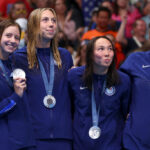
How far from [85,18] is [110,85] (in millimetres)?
4361

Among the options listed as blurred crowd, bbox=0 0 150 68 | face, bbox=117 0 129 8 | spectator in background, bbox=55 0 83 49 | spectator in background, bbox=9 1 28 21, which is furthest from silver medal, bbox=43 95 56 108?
face, bbox=117 0 129 8

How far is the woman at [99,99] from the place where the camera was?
16.4 feet

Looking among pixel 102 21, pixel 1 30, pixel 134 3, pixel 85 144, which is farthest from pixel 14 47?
pixel 134 3

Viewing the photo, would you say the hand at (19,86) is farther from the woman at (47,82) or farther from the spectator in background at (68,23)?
the spectator in background at (68,23)

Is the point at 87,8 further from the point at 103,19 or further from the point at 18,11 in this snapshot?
the point at 18,11

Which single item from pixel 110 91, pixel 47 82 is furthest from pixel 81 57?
pixel 47 82

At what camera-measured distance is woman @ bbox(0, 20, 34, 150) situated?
4.64m

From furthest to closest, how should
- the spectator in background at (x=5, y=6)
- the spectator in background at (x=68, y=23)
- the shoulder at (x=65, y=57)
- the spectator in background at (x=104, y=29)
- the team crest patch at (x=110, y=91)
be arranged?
the spectator in background at (x=5, y=6)
the spectator in background at (x=68, y=23)
the spectator in background at (x=104, y=29)
the shoulder at (x=65, y=57)
the team crest patch at (x=110, y=91)

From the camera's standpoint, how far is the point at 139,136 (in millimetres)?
5047

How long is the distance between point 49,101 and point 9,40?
786 mm

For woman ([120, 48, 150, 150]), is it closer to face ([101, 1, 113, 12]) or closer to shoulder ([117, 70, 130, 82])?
shoulder ([117, 70, 130, 82])

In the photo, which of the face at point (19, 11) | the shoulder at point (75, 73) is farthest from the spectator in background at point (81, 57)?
the shoulder at point (75, 73)

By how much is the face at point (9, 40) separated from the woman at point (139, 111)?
1.39 m

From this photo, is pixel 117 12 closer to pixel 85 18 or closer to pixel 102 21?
pixel 85 18
